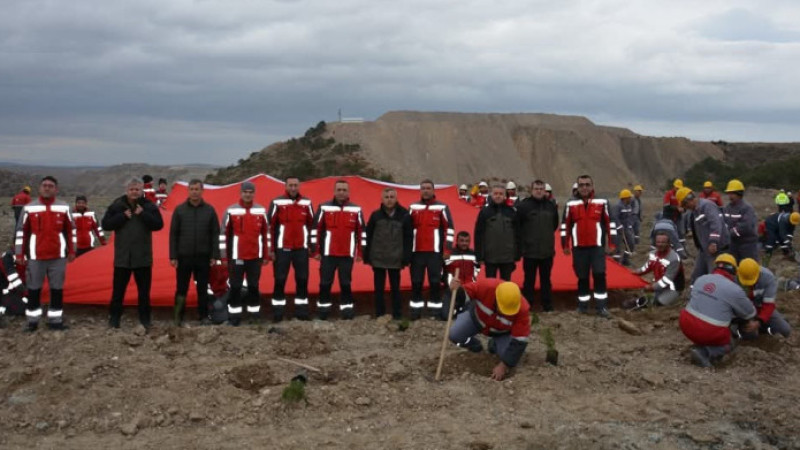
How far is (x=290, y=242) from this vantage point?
845 cm

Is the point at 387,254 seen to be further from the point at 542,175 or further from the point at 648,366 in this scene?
the point at 542,175

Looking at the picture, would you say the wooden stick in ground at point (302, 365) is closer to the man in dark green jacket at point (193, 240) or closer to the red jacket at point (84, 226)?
the man in dark green jacket at point (193, 240)

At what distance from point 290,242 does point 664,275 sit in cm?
455

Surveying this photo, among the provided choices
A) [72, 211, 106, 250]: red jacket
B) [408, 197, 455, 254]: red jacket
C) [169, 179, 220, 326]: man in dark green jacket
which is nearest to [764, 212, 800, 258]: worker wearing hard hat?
[408, 197, 455, 254]: red jacket

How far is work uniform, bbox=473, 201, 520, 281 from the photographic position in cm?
870

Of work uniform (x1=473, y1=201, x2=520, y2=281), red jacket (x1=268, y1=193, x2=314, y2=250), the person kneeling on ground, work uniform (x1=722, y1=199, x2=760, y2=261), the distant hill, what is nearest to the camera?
red jacket (x1=268, y1=193, x2=314, y2=250)

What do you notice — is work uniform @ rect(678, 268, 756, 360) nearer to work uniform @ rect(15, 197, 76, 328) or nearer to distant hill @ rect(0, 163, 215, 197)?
work uniform @ rect(15, 197, 76, 328)

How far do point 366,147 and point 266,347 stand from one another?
120 ft

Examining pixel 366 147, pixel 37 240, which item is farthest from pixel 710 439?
pixel 366 147

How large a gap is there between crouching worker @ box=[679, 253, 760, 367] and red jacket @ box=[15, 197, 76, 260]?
6129 mm

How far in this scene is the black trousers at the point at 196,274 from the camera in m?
8.02

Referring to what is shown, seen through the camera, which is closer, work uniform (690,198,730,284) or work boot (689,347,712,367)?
work boot (689,347,712,367)

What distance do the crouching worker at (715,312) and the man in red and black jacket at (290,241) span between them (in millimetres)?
4042

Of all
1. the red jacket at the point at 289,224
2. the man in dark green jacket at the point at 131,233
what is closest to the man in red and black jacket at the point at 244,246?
the red jacket at the point at 289,224
